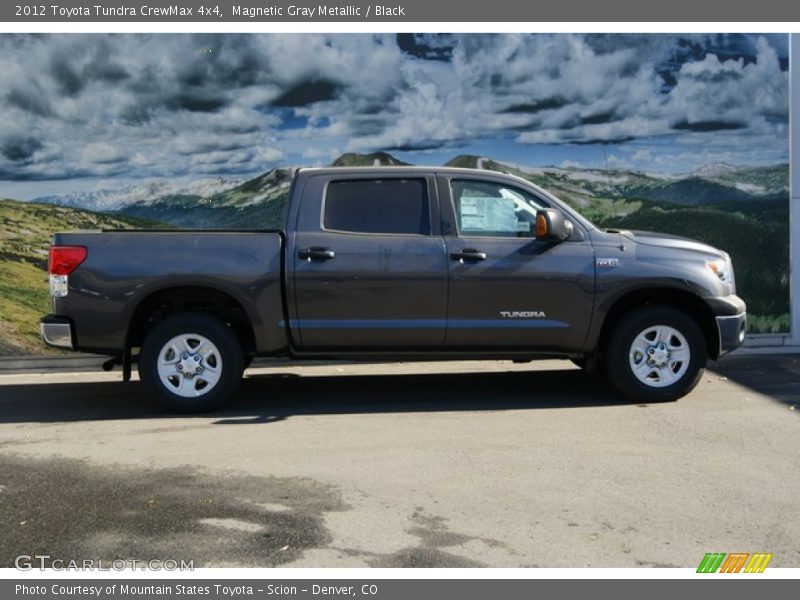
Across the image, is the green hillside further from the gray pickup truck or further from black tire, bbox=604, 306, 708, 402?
black tire, bbox=604, 306, 708, 402

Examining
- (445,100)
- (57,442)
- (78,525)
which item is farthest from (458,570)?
(445,100)

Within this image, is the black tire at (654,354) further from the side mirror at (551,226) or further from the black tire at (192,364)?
the black tire at (192,364)

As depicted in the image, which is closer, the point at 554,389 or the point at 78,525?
the point at 78,525

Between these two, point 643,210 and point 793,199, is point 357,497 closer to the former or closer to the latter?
point 643,210

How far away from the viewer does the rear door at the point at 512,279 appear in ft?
24.3

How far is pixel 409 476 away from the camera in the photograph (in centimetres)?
574

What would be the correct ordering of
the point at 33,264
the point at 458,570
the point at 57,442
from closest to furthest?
the point at 458,570 < the point at 57,442 < the point at 33,264

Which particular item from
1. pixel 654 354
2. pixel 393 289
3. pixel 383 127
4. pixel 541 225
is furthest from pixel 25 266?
pixel 654 354

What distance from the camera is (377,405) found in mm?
7848

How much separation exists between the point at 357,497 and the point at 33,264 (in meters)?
6.27

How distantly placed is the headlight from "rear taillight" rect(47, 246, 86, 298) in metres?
4.92

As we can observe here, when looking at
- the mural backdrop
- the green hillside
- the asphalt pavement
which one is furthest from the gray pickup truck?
the green hillside

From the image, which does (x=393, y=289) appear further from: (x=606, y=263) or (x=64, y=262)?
(x=64, y=262)

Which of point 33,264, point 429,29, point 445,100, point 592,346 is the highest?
point 429,29
